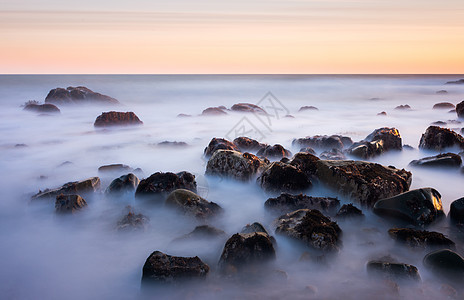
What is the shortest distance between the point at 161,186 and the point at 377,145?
4.73 m

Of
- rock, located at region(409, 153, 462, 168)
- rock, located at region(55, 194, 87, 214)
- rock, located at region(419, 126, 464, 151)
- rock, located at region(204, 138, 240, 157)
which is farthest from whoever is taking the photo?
rock, located at region(419, 126, 464, 151)

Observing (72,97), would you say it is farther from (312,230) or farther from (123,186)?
(312,230)

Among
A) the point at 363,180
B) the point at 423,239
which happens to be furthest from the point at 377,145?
the point at 423,239

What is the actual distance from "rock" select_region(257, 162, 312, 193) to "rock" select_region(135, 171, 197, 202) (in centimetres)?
114

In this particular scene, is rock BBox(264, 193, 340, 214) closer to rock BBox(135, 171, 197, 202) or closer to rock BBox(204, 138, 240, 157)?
rock BBox(135, 171, 197, 202)

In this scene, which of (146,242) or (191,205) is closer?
(146,242)

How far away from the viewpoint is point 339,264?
3461 mm

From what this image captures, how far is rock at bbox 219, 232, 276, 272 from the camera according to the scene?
10.8ft

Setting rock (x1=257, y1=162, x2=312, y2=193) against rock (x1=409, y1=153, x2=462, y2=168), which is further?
rock (x1=409, y1=153, x2=462, y2=168)

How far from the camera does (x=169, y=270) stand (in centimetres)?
312

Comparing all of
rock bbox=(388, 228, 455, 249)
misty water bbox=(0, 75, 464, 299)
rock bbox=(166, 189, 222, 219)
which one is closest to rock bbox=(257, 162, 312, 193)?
misty water bbox=(0, 75, 464, 299)

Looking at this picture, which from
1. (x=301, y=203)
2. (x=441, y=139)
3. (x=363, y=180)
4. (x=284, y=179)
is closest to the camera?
(x=301, y=203)

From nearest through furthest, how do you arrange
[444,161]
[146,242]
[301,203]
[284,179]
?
[146,242] < [301,203] < [284,179] < [444,161]

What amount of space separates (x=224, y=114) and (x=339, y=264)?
12.9 metres
